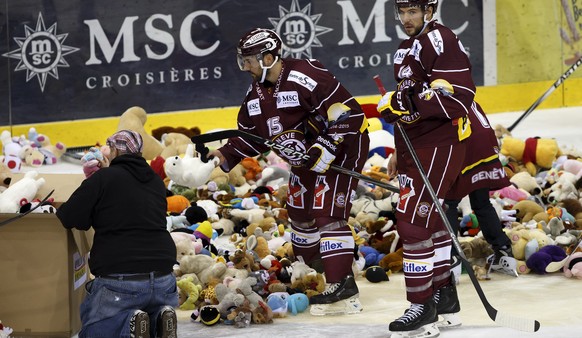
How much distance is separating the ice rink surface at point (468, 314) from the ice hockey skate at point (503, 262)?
1.4 inches

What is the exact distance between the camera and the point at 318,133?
18.1 ft

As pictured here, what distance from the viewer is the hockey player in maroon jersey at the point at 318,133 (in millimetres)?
5391

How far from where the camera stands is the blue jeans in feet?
15.2

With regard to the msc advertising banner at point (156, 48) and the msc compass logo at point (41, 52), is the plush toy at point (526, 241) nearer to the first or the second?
the msc advertising banner at point (156, 48)

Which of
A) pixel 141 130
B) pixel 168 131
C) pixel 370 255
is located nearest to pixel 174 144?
pixel 141 130

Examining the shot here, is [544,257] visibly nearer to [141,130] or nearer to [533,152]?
[533,152]

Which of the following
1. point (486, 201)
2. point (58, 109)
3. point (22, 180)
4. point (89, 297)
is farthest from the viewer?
point (58, 109)

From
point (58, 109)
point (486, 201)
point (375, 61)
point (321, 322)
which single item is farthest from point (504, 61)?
point (321, 322)

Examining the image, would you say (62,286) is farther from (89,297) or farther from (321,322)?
(321,322)

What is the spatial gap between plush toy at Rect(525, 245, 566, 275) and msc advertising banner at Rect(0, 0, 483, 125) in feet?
14.9

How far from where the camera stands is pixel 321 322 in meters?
5.22

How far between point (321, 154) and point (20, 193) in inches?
54.5

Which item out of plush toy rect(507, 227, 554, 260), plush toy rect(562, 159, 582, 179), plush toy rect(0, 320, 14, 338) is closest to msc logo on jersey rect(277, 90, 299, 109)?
plush toy rect(507, 227, 554, 260)

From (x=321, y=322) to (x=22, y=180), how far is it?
154 cm
